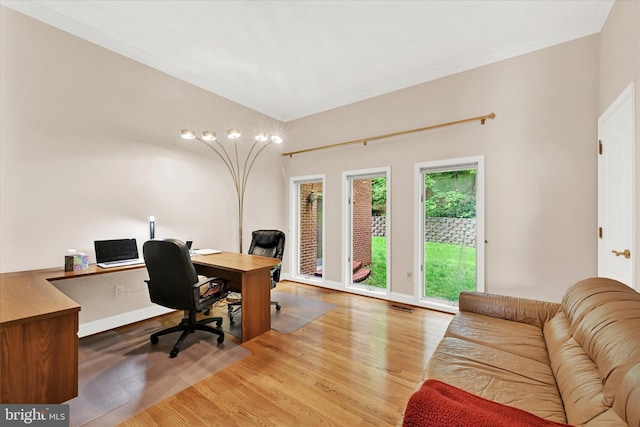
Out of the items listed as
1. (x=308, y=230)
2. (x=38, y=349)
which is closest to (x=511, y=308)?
(x=38, y=349)

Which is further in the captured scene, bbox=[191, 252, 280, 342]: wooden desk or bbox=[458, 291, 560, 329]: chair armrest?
bbox=[191, 252, 280, 342]: wooden desk

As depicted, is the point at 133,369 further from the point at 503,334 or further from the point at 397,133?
the point at 397,133

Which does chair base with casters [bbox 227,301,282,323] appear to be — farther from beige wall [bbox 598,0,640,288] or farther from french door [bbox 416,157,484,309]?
beige wall [bbox 598,0,640,288]

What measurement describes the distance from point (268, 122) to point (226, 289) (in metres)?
3.21

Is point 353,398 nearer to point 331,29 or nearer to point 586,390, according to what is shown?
point 586,390

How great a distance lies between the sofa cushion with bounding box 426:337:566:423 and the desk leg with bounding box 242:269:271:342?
5.80 ft

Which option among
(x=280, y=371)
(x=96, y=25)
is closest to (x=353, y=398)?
(x=280, y=371)

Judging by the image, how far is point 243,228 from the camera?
14.1 ft

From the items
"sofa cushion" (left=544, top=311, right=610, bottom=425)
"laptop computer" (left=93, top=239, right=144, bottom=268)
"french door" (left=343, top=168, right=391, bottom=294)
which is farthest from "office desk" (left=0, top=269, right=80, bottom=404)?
Result: "french door" (left=343, top=168, right=391, bottom=294)

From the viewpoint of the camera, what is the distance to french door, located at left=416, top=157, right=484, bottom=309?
10.6ft

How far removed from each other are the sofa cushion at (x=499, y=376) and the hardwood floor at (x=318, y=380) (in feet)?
1.52

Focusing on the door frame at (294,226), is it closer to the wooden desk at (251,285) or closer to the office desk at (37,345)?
the wooden desk at (251,285)

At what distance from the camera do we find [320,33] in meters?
2.76

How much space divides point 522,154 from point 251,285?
3.29 meters
